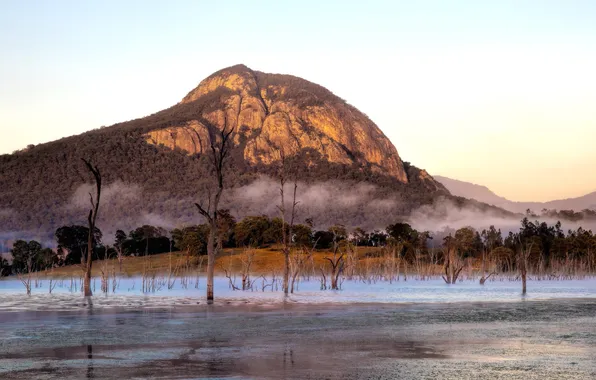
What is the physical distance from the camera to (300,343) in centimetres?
2066

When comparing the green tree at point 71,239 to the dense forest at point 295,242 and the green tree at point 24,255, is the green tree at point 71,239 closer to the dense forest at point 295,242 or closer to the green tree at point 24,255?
the dense forest at point 295,242

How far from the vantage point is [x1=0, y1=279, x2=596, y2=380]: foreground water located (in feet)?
51.9

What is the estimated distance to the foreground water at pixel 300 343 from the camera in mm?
15828

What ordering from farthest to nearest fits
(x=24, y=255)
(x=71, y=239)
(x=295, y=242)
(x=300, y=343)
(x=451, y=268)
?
(x=71, y=239) → (x=24, y=255) → (x=295, y=242) → (x=451, y=268) → (x=300, y=343)

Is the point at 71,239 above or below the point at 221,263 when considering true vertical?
above

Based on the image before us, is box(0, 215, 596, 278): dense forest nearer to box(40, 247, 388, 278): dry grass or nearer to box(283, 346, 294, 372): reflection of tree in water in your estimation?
box(40, 247, 388, 278): dry grass

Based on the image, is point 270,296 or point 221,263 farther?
point 221,263

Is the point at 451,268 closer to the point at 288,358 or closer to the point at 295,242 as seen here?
the point at 295,242

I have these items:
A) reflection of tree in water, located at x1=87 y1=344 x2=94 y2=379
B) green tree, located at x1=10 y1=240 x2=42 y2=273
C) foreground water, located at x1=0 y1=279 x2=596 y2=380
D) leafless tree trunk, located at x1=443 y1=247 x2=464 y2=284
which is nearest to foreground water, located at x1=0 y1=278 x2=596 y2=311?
foreground water, located at x1=0 y1=279 x2=596 y2=380

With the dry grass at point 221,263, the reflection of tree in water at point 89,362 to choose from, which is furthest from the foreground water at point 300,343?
the dry grass at point 221,263

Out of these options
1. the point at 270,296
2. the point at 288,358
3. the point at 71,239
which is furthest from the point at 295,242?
the point at 288,358

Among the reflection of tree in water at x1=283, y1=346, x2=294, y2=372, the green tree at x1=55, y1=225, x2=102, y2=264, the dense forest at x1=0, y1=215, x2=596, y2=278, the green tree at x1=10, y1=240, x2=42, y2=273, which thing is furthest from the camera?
the green tree at x1=55, y1=225, x2=102, y2=264

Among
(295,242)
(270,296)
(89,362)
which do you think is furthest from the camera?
(295,242)

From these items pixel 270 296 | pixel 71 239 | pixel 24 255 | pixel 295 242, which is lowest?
pixel 270 296
